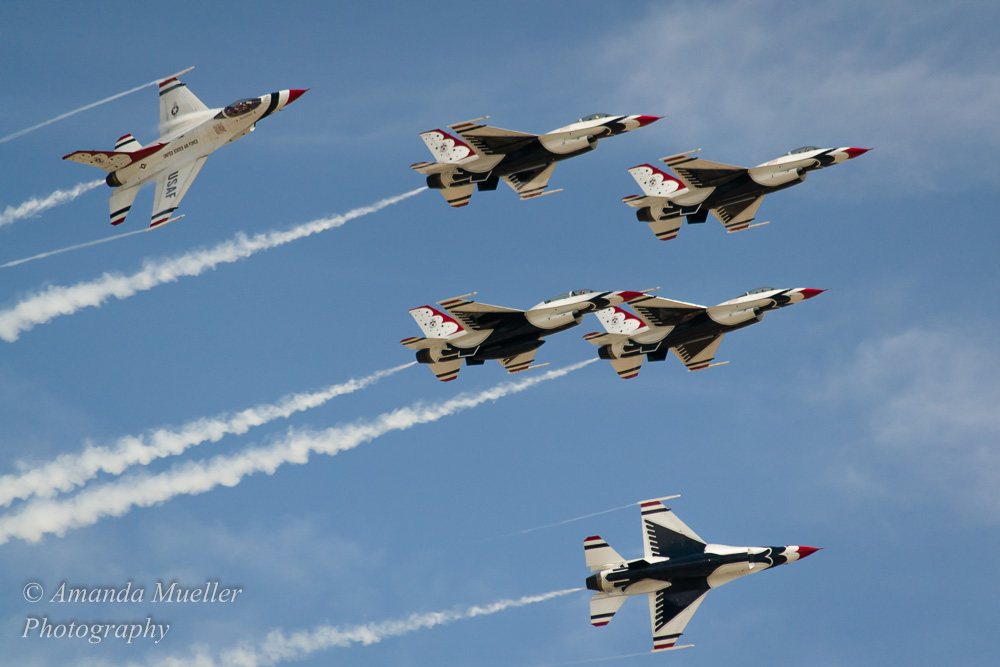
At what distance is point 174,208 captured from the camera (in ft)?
289

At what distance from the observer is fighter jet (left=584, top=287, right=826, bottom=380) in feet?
295

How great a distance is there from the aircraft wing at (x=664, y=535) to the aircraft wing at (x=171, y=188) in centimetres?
2912

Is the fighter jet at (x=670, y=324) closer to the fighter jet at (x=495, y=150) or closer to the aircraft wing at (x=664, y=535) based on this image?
the aircraft wing at (x=664, y=535)

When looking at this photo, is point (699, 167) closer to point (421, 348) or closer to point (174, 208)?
point (421, 348)

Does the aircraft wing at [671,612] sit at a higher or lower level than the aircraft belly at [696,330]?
lower

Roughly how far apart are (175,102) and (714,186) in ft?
96.4

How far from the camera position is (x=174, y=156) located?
3511 inches

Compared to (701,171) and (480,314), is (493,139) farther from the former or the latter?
(701,171)

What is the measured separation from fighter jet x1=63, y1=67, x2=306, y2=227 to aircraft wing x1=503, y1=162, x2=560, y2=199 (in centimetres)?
1255

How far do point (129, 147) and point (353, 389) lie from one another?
1745 centimetres

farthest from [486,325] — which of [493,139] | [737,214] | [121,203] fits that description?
[121,203]

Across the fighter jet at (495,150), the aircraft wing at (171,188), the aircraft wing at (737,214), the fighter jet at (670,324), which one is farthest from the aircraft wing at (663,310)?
the aircraft wing at (171,188)

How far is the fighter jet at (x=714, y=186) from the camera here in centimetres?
9200

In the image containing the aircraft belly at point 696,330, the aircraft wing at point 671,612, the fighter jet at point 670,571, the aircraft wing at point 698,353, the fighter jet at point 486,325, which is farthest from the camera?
the aircraft wing at point 698,353
